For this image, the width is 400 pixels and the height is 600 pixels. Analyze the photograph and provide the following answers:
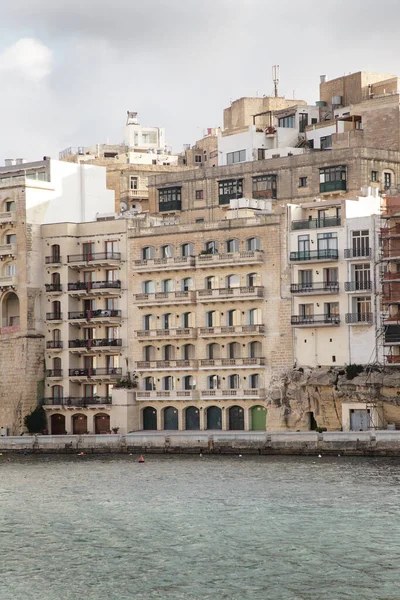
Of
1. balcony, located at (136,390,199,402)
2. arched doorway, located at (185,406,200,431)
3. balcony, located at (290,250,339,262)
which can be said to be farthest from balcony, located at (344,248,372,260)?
arched doorway, located at (185,406,200,431)

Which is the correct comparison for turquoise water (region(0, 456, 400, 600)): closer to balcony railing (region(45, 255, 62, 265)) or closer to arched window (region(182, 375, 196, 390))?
arched window (region(182, 375, 196, 390))

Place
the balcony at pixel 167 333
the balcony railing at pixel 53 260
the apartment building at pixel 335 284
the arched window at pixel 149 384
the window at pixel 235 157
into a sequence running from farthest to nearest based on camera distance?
the window at pixel 235 157, the balcony railing at pixel 53 260, the arched window at pixel 149 384, the balcony at pixel 167 333, the apartment building at pixel 335 284

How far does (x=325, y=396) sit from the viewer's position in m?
84.1

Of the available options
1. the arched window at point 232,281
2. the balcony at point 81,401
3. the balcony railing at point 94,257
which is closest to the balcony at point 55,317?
the balcony railing at point 94,257

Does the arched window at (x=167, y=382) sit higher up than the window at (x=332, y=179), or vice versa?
the window at (x=332, y=179)

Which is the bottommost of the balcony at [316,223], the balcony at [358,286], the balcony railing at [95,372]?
the balcony railing at [95,372]

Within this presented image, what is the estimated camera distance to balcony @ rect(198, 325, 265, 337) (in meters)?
Result: 87.2

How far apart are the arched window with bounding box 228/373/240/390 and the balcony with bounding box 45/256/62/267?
13.9 metres

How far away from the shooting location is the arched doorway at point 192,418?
89.9m

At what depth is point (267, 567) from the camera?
1893 inches

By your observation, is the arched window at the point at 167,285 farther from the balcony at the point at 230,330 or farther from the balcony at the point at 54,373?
the balcony at the point at 54,373

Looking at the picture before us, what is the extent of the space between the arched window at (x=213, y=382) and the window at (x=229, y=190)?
15889 millimetres

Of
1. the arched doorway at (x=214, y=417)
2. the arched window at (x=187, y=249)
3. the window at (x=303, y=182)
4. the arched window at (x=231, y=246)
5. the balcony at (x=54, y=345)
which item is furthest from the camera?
the window at (x=303, y=182)

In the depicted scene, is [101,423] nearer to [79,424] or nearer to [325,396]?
[79,424]
